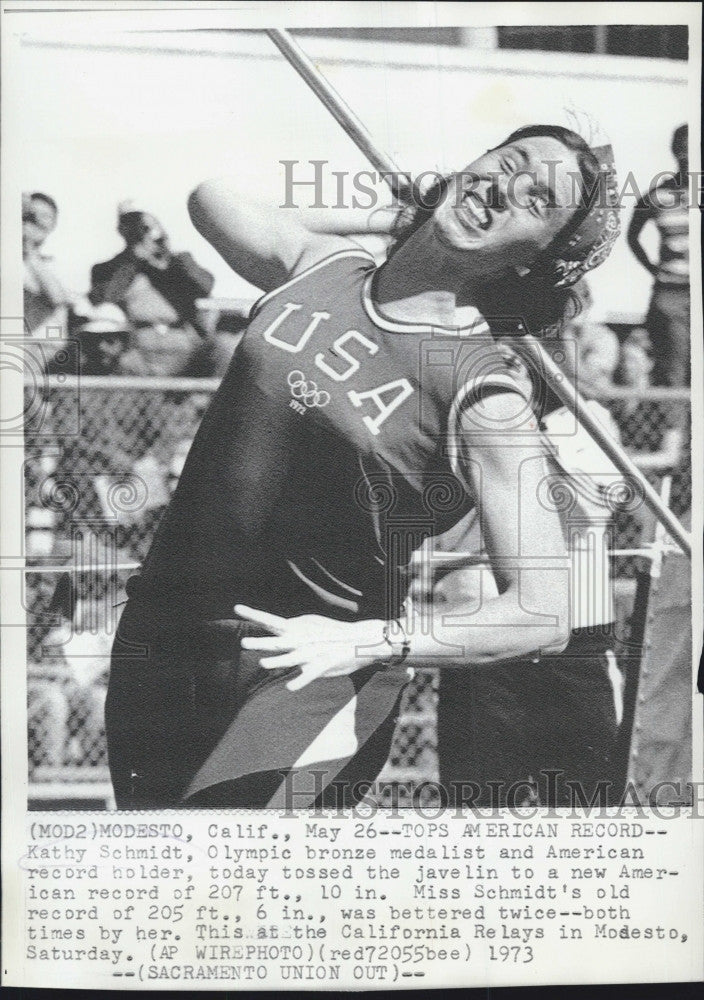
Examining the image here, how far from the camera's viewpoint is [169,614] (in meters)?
2.85

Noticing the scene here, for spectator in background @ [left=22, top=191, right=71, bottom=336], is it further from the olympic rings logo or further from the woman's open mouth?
the woman's open mouth

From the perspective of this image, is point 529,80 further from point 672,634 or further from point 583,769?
point 583,769

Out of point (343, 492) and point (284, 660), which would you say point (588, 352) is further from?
point (284, 660)

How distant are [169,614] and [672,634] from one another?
4.95 ft

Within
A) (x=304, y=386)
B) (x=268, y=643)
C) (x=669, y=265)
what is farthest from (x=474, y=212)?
(x=268, y=643)

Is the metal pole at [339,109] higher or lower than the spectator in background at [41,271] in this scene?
higher

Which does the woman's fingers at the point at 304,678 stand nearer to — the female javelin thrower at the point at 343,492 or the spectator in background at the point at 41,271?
the female javelin thrower at the point at 343,492

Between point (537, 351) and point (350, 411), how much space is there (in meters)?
0.59

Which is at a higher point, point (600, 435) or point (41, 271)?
point (41, 271)

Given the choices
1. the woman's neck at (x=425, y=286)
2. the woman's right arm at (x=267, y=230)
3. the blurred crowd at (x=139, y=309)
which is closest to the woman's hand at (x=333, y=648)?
the blurred crowd at (x=139, y=309)

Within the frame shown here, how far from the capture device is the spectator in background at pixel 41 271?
2.88 m

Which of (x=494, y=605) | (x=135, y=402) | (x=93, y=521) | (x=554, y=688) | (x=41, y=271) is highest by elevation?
(x=41, y=271)

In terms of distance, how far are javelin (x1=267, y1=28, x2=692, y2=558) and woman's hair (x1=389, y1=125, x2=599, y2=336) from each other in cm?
6

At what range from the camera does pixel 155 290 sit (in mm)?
2859
